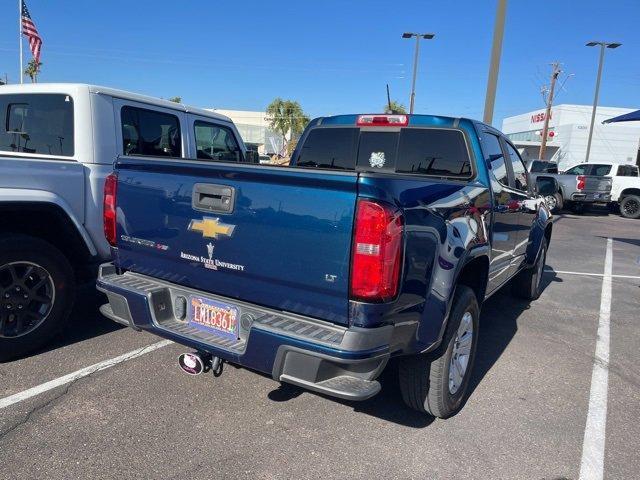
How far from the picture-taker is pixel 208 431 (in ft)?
9.73

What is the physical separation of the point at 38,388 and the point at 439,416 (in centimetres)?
271

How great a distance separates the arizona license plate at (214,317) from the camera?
2.76m

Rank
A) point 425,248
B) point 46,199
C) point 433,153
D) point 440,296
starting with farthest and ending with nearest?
point 433,153
point 46,199
point 440,296
point 425,248

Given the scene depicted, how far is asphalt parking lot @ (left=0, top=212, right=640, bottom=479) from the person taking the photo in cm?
269

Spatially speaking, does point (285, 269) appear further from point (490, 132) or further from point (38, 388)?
point (490, 132)

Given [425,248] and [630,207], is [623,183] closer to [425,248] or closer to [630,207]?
[630,207]

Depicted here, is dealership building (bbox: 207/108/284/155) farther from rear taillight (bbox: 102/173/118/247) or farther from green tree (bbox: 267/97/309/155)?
rear taillight (bbox: 102/173/118/247)

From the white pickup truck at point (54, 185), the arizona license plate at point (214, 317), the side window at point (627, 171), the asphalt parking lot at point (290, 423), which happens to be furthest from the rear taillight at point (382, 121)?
the side window at point (627, 171)

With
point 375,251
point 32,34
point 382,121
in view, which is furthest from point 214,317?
point 32,34

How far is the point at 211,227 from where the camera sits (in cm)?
275

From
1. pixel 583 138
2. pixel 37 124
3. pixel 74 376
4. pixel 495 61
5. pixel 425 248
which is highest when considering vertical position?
pixel 583 138

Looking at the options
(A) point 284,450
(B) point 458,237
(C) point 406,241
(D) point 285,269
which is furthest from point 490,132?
(A) point 284,450

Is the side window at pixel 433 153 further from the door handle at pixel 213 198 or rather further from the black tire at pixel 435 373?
the door handle at pixel 213 198

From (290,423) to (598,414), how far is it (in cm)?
216
